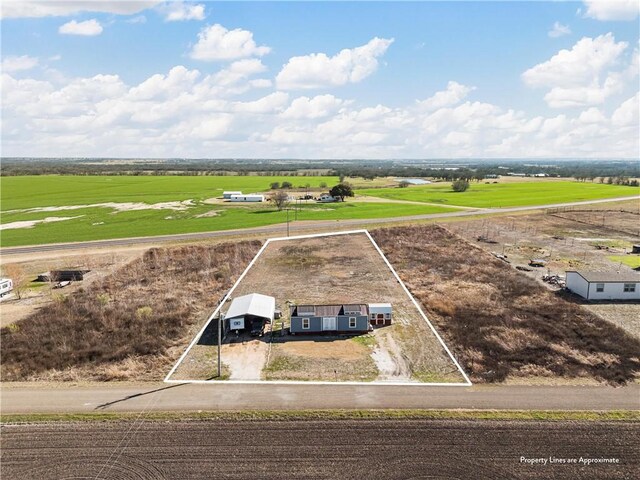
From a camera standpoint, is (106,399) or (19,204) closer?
(106,399)

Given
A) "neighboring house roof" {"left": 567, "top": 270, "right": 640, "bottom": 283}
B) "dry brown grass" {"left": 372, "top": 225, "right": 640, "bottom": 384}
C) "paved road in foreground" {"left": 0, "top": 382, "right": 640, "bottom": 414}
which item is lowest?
"paved road in foreground" {"left": 0, "top": 382, "right": 640, "bottom": 414}

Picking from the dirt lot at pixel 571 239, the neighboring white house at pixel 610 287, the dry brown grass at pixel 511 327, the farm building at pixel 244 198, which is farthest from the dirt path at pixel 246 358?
the farm building at pixel 244 198

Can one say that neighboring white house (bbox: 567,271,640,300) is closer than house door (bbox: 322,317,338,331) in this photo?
No

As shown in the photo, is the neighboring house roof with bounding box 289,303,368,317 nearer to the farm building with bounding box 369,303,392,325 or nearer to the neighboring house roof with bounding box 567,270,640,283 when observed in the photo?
the farm building with bounding box 369,303,392,325

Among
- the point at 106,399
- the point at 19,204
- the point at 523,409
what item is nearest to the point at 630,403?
the point at 523,409

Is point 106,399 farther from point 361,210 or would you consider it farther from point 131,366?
point 361,210

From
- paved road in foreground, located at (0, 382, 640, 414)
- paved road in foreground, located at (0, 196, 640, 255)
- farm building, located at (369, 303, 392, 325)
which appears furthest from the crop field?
paved road in foreground, located at (0, 382, 640, 414)

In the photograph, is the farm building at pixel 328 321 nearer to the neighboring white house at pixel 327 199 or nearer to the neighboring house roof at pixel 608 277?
the neighboring house roof at pixel 608 277
